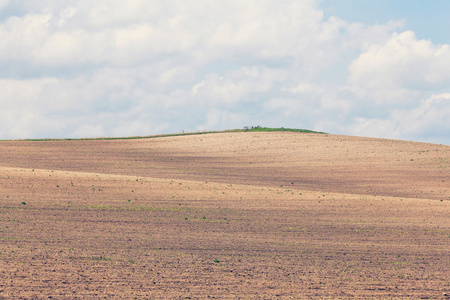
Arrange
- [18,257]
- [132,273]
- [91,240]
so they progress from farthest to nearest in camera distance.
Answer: [91,240] → [18,257] → [132,273]

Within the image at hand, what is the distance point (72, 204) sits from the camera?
2602 centimetres

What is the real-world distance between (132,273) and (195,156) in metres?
33.0

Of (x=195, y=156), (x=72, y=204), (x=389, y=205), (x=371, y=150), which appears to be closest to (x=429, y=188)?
(x=389, y=205)

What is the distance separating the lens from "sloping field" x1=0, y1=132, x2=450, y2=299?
49.1 feet

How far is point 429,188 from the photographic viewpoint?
3694 centimetres

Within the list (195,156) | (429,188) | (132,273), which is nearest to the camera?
(132,273)

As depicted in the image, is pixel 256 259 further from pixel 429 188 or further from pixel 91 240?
pixel 429 188

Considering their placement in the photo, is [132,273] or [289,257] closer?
[132,273]

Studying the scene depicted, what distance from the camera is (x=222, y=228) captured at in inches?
902

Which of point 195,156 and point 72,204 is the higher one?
point 195,156

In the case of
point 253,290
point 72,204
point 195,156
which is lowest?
point 253,290

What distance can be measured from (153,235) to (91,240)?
8.01ft

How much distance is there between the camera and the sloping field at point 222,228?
14953mm

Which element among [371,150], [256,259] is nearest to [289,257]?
[256,259]
